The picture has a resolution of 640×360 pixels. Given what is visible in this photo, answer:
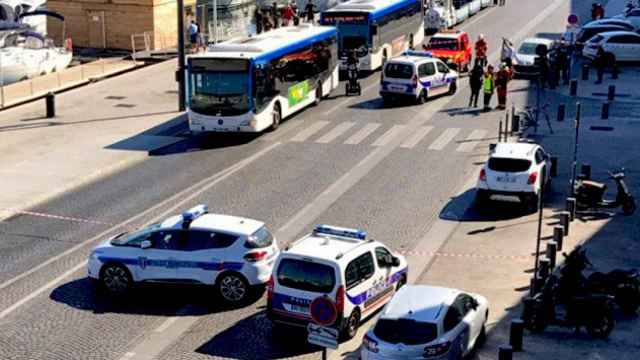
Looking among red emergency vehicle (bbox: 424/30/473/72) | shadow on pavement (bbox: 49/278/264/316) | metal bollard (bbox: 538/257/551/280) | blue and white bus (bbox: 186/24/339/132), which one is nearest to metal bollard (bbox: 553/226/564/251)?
metal bollard (bbox: 538/257/551/280)

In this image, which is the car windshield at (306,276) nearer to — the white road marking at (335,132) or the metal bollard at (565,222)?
the metal bollard at (565,222)

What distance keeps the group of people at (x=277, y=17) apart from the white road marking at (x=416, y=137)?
23.5 meters

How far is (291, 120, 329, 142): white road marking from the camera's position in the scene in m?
40.4

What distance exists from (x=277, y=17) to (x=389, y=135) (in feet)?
90.0

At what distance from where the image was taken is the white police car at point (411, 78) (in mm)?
45312

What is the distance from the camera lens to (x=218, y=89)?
3928 centimetres

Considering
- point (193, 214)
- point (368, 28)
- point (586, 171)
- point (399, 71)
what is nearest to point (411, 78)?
point (399, 71)

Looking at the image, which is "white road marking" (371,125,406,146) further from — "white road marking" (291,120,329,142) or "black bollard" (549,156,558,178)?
"black bollard" (549,156,558,178)

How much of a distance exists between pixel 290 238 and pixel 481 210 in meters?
5.59

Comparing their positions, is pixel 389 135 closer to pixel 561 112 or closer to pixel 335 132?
pixel 335 132

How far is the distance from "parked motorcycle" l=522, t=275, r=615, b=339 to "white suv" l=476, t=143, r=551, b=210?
791cm

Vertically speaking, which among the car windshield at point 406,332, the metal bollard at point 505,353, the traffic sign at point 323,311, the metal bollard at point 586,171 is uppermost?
the traffic sign at point 323,311

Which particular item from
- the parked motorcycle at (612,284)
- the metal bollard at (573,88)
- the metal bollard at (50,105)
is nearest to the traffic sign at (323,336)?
the parked motorcycle at (612,284)

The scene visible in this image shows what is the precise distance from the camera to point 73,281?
85.4 feet
